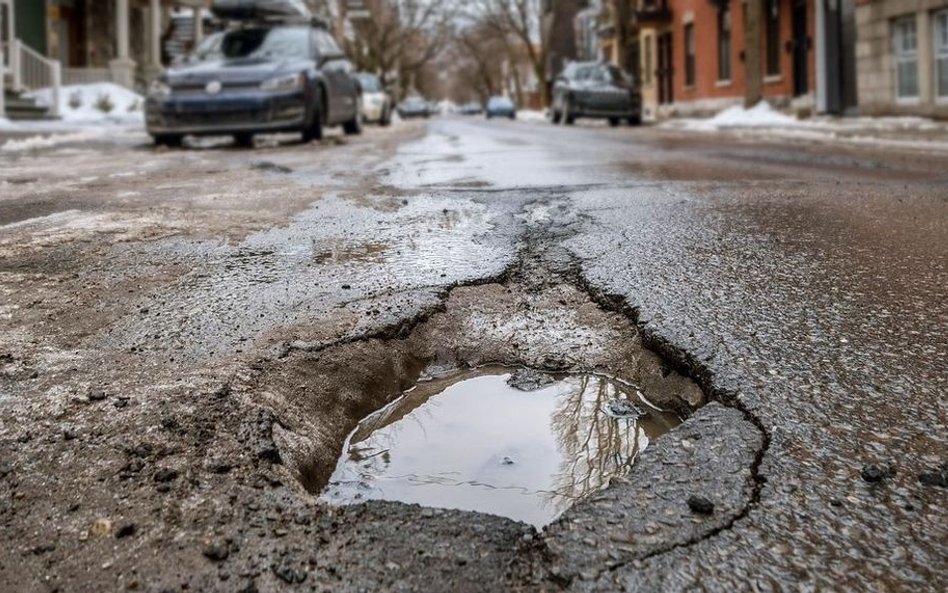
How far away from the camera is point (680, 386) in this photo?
2494 millimetres

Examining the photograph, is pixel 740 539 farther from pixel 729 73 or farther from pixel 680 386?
pixel 729 73

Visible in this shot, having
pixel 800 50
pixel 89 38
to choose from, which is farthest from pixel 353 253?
pixel 89 38

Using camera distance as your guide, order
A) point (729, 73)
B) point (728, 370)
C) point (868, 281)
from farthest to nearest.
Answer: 1. point (729, 73)
2. point (868, 281)
3. point (728, 370)

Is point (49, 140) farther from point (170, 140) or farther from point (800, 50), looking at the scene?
point (800, 50)

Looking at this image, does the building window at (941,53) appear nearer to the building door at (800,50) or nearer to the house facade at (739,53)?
the house facade at (739,53)

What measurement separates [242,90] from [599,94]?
47.6ft

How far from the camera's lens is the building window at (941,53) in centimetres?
1641

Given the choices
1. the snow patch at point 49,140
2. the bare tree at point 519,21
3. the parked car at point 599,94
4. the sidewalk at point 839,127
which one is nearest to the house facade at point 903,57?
the sidewalk at point 839,127

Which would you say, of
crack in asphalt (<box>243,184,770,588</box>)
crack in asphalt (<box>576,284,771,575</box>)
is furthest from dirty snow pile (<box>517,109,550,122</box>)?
crack in asphalt (<box>576,284,771,575</box>)

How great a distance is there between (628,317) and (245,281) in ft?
4.68

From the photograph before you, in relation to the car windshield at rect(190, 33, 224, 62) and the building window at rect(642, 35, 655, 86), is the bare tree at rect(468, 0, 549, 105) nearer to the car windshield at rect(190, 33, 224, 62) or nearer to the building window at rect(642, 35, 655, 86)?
the building window at rect(642, 35, 655, 86)

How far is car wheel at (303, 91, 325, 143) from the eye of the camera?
12477mm

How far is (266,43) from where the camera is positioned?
41.5ft

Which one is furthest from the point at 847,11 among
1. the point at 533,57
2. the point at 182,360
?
the point at 533,57
